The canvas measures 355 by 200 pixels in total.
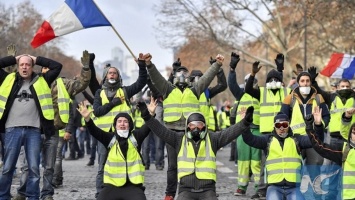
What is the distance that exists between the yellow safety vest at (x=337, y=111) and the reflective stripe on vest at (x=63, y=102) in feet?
13.2

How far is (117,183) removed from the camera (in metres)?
10.5

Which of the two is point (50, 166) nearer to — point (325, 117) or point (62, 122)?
point (62, 122)

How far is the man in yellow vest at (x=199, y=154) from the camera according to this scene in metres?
10.2

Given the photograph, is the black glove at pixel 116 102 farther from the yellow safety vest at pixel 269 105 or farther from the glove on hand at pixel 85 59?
the yellow safety vest at pixel 269 105

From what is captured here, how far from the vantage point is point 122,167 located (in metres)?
10.6

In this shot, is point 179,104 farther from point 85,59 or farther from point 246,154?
point 246,154

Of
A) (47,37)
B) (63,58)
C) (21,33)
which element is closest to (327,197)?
(47,37)

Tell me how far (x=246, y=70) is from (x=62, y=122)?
9961cm

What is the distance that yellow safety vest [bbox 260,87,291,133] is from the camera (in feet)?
43.4

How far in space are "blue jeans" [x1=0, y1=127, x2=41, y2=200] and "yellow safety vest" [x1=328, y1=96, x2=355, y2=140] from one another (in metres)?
4.74

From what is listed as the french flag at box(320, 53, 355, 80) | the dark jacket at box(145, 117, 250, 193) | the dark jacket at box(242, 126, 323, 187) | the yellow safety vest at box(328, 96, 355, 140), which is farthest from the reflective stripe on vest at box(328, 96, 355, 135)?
the french flag at box(320, 53, 355, 80)

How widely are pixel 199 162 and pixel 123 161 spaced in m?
0.91

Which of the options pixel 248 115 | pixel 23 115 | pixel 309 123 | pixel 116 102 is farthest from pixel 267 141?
pixel 23 115

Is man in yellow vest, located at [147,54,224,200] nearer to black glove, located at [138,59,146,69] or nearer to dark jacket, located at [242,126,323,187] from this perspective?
black glove, located at [138,59,146,69]
